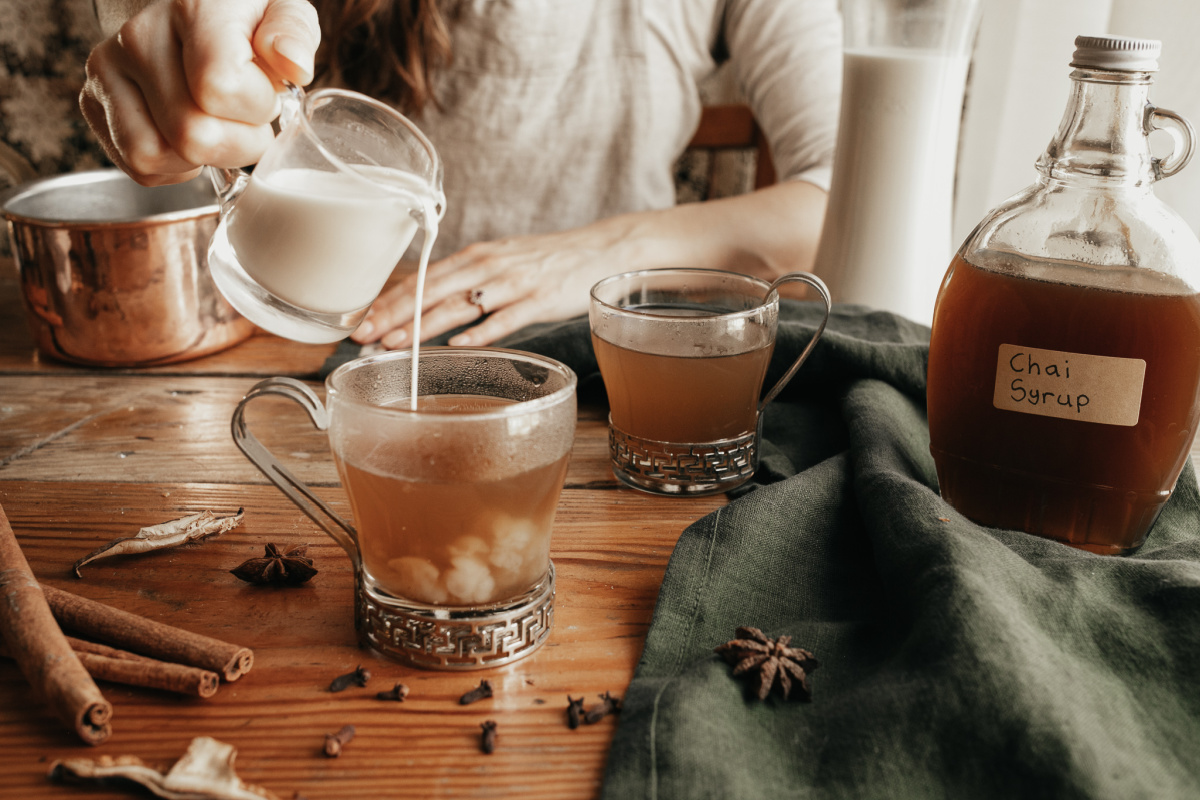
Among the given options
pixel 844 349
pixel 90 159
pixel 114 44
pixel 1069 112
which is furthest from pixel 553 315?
pixel 90 159

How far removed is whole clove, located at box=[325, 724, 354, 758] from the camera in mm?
578

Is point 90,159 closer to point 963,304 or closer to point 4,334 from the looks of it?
point 4,334

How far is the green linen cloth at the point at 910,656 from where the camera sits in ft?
1.77

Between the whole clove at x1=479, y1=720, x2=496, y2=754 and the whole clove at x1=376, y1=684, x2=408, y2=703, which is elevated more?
the whole clove at x1=479, y1=720, x2=496, y2=754

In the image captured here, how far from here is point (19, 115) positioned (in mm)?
2584

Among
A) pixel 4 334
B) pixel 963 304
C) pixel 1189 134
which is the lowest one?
pixel 4 334

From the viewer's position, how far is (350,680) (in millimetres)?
653

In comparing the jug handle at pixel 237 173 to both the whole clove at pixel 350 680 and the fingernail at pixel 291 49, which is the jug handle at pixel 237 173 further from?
the whole clove at pixel 350 680

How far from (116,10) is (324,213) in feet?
2.44

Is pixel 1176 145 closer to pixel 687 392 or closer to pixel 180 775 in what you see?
pixel 687 392

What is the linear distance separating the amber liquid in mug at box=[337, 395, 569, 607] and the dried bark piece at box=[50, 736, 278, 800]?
178mm

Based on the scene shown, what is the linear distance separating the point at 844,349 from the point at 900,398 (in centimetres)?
9

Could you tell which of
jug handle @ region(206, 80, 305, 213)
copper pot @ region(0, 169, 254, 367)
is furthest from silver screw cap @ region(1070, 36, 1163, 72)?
copper pot @ region(0, 169, 254, 367)

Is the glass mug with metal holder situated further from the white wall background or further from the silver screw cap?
the white wall background
